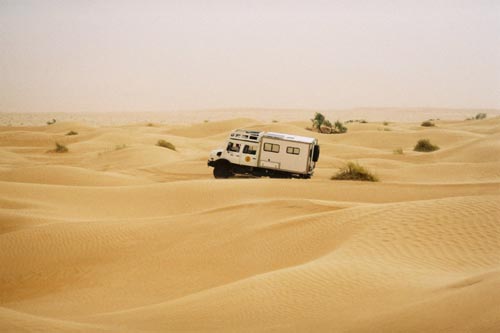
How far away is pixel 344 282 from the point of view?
6.68m

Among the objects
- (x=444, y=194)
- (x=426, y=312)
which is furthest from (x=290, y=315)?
(x=444, y=194)


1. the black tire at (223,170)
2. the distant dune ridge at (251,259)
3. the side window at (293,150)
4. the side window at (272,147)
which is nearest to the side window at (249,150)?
the side window at (272,147)

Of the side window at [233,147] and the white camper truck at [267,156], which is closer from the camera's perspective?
the white camper truck at [267,156]

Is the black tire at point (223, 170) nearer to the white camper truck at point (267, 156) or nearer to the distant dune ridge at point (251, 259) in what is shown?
the white camper truck at point (267, 156)

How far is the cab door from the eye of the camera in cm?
1950

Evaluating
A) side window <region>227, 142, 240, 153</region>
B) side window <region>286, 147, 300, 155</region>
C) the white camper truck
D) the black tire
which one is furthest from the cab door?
side window <region>286, 147, 300, 155</region>

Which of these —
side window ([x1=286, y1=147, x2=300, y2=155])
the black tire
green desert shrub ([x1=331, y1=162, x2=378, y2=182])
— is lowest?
the black tire

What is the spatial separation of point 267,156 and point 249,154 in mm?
766

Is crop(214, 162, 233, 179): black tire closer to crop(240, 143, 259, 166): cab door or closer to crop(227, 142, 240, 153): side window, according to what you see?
crop(227, 142, 240, 153): side window

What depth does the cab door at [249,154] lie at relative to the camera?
768 inches

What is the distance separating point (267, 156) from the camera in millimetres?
19297

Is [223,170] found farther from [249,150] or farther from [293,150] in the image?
[293,150]

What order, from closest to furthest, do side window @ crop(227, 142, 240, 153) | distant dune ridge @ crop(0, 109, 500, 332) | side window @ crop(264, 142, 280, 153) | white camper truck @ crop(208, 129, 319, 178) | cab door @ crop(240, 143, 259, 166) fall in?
distant dune ridge @ crop(0, 109, 500, 332), white camper truck @ crop(208, 129, 319, 178), side window @ crop(264, 142, 280, 153), cab door @ crop(240, 143, 259, 166), side window @ crop(227, 142, 240, 153)

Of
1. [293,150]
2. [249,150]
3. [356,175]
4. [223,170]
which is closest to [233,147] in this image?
[249,150]
